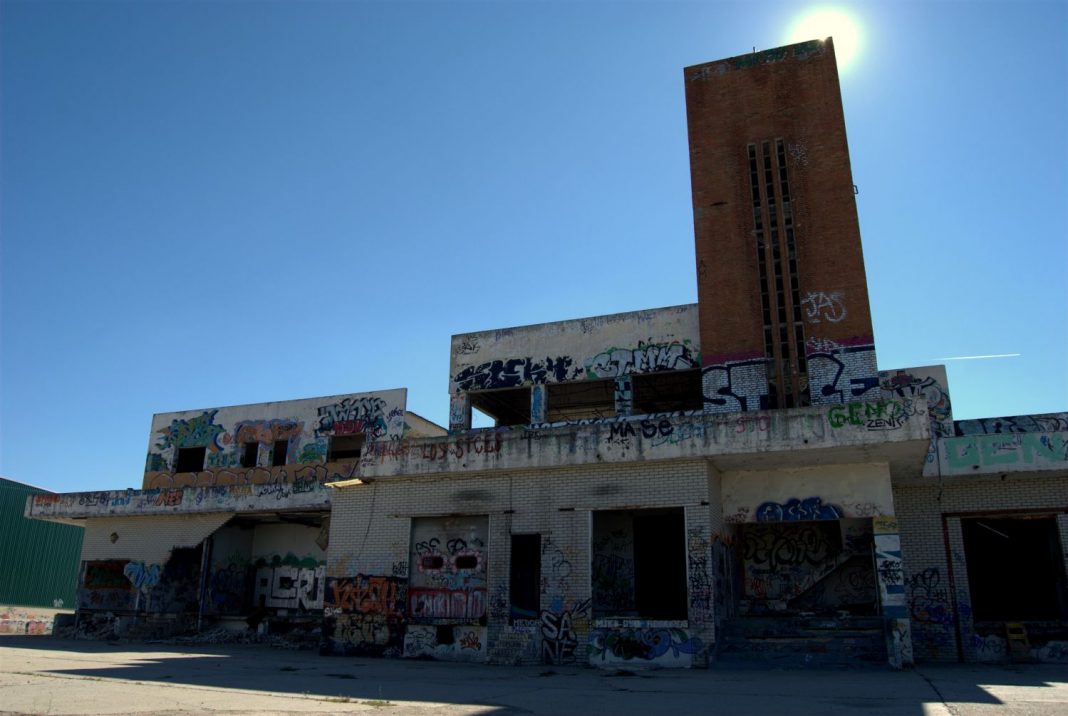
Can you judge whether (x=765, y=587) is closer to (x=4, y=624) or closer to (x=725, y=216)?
(x=725, y=216)

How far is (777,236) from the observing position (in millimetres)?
22875

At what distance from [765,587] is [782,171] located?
12367 mm

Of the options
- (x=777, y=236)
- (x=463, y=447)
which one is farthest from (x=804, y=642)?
(x=777, y=236)

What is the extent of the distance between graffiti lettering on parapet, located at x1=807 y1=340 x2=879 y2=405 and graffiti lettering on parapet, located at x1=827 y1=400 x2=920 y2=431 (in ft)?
18.0

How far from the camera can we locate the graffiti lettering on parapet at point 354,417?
27.6 m

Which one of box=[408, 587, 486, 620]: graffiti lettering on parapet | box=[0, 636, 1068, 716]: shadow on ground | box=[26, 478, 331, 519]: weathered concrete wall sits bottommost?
box=[0, 636, 1068, 716]: shadow on ground

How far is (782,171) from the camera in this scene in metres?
23.5

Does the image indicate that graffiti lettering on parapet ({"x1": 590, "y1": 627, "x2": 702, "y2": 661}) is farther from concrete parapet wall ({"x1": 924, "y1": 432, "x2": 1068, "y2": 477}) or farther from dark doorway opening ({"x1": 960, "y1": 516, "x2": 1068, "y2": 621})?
dark doorway opening ({"x1": 960, "y1": 516, "x2": 1068, "y2": 621})

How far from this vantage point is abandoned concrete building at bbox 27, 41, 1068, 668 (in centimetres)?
1569

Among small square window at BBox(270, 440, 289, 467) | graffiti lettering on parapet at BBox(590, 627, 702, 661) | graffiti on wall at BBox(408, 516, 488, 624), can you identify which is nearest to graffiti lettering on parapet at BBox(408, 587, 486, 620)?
graffiti on wall at BBox(408, 516, 488, 624)

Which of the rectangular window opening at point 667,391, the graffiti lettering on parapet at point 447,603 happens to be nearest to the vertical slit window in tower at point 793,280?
the rectangular window opening at point 667,391

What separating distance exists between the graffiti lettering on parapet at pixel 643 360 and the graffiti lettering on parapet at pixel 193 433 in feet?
51.4

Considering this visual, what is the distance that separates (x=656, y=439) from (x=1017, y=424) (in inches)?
405

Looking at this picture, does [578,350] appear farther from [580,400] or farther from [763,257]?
[763,257]
